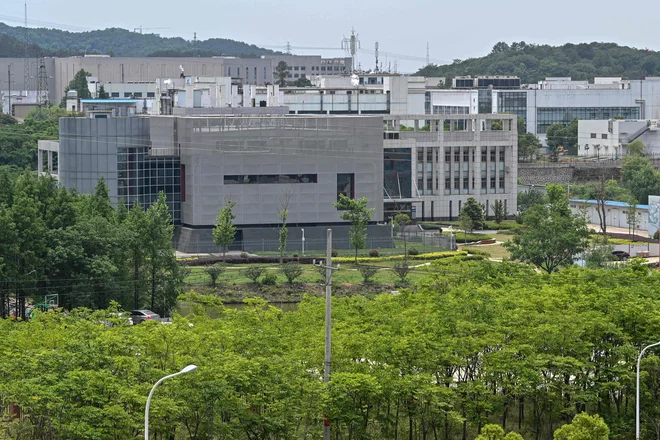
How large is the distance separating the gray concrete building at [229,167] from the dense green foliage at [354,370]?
23527mm

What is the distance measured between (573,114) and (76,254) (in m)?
64.8

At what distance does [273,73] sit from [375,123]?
276 feet

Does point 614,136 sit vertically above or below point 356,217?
above

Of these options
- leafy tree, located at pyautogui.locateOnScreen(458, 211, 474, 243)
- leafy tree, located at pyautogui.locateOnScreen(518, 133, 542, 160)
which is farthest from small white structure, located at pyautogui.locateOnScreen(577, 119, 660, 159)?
leafy tree, located at pyautogui.locateOnScreen(458, 211, 474, 243)

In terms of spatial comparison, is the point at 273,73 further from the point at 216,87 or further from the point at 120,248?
the point at 120,248

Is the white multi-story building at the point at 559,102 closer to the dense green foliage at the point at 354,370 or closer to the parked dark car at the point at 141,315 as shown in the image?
the parked dark car at the point at 141,315

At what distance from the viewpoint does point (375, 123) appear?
54.5 m

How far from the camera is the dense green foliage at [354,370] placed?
71.2 ft

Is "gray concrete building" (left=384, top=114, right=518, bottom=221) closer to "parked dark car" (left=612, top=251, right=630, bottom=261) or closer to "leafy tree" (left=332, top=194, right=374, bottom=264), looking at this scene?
"leafy tree" (left=332, top=194, right=374, bottom=264)

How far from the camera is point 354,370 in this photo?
23562mm

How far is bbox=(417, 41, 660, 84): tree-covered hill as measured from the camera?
144000 mm

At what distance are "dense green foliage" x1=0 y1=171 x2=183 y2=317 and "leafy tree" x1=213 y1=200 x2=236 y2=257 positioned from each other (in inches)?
322

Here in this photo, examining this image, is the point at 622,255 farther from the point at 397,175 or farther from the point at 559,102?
the point at 559,102

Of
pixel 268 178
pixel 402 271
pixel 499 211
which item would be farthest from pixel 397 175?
pixel 402 271
